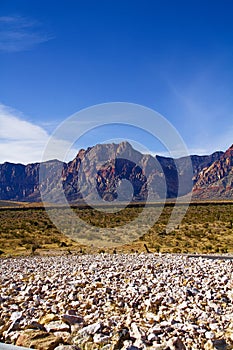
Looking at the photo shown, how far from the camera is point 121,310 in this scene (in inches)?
311

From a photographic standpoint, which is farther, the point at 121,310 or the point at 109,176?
the point at 109,176

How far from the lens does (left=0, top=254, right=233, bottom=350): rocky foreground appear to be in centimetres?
627

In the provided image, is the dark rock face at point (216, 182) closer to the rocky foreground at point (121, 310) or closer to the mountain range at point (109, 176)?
the mountain range at point (109, 176)

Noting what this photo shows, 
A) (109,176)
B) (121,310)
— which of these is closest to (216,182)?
(109,176)

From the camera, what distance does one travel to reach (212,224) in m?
38.3

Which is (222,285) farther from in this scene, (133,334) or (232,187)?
(232,187)

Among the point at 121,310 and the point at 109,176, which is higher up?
the point at 109,176

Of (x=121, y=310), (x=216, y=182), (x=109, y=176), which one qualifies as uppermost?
(x=216, y=182)

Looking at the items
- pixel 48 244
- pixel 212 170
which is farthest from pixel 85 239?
pixel 212 170

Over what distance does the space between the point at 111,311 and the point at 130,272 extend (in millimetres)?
3731

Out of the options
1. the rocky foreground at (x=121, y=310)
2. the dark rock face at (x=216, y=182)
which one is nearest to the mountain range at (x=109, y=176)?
the rocky foreground at (x=121, y=310)

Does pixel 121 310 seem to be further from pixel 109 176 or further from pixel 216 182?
pixel 216 182

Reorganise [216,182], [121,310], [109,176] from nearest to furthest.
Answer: [121,310] < [109,176] < [216,182]

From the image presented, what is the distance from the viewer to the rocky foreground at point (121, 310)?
247 inches
